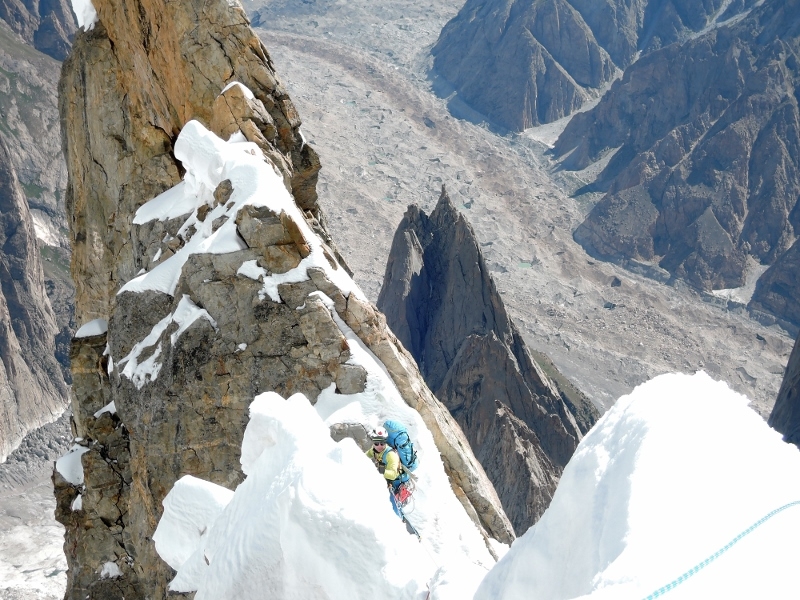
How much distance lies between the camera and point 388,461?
13.7 metres

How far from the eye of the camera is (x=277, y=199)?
1769 cm

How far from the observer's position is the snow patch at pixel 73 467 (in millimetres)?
19781

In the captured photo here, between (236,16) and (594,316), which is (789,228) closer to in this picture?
(594,316)

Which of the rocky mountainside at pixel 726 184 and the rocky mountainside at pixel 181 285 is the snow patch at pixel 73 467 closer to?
the rocky mountainside at pixel 181 285

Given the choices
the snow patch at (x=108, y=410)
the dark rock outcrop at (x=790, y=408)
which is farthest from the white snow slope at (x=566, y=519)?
the dark rock outcrop at (x=790, y=408)

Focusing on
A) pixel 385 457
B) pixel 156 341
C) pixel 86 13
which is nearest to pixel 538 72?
pixel 86 13

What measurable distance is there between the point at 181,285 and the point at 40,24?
162930 mm

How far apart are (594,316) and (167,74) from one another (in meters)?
107

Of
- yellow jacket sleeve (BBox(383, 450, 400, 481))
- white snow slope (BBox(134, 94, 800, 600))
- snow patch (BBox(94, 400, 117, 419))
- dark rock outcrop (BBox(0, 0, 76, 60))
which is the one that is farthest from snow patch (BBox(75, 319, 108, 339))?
dark rock outcrop (BBox(0, 0, 76, 60))

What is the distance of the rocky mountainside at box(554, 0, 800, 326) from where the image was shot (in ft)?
454

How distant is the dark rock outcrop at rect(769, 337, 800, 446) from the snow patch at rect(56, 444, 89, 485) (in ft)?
136

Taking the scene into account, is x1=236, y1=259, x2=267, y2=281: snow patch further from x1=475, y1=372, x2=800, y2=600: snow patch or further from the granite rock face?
the granite rock face

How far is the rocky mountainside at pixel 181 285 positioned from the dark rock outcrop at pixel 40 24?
486 feet

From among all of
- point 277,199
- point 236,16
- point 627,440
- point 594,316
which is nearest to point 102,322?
point 277,199
